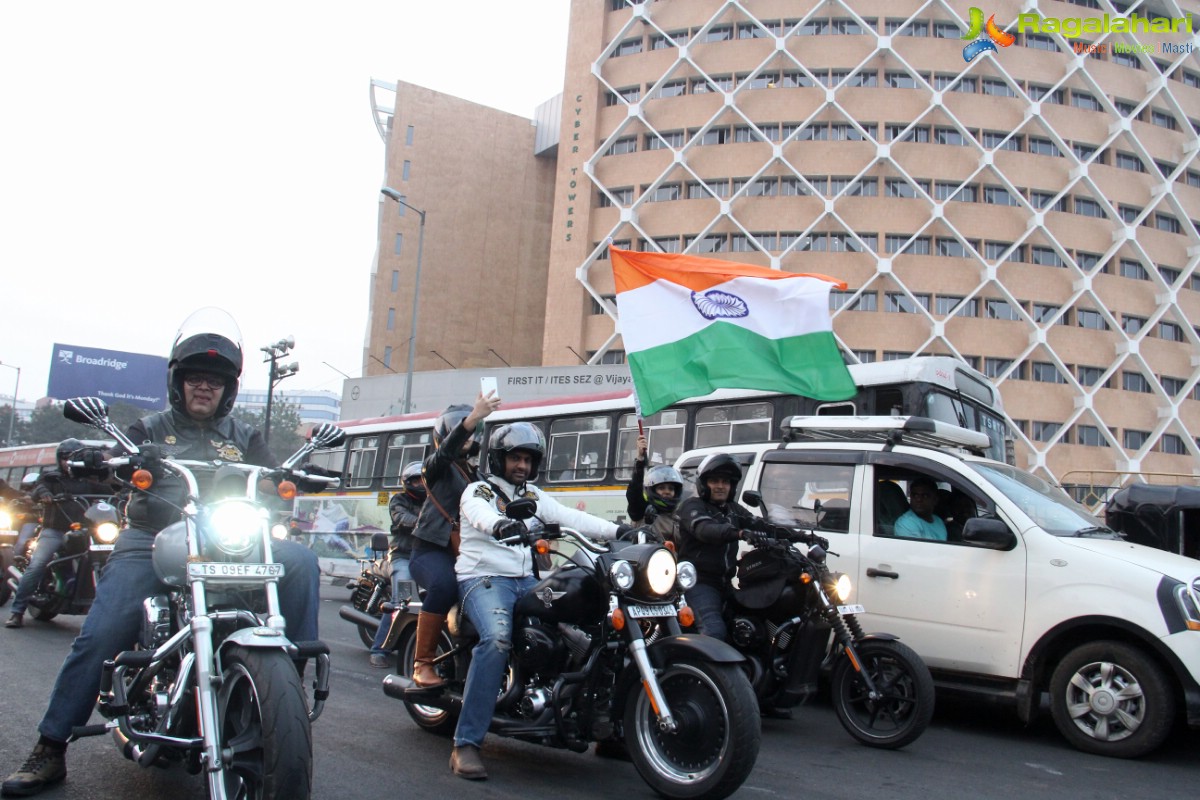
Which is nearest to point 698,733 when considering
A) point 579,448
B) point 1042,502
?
point 1042,502

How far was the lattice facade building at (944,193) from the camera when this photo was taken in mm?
39750

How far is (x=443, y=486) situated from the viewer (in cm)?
498

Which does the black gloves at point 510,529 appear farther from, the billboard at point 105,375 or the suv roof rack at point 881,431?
the billboard at point 105,375

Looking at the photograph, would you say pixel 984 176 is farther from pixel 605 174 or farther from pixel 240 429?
pixel 240 429

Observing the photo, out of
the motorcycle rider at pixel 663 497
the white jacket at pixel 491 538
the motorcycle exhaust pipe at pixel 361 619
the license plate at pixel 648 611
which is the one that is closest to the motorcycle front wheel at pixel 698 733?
the license plate at pixel 648 611

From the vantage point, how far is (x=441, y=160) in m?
51.8

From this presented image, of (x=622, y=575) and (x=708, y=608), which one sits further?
(x=708, y=608)

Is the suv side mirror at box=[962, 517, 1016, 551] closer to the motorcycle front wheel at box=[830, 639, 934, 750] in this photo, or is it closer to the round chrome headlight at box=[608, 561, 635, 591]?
the motorcycle front wheel at box=[830, 639, 934, 750]

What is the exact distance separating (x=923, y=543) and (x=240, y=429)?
4579 millimetres

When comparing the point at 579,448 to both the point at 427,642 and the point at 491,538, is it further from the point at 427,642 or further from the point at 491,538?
the point at 491,538

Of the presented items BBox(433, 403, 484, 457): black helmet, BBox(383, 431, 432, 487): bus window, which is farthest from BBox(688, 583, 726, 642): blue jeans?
BBox(383, 431, 432, 487): bus window

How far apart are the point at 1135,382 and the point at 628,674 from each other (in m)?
44.1

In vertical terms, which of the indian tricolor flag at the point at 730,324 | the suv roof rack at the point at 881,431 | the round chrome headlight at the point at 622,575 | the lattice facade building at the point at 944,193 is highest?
the lattice facade building at the point at 944,193

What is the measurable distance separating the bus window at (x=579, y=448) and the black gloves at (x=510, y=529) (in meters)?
9.45
